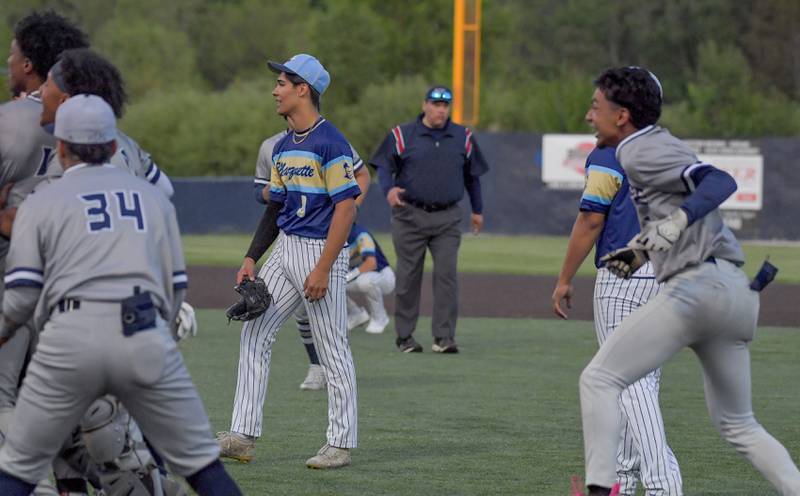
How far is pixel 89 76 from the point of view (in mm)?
5523

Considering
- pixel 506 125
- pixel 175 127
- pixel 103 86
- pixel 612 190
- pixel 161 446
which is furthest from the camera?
pixel 175 127

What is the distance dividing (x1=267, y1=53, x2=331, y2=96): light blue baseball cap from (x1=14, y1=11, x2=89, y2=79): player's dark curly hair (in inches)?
65.0

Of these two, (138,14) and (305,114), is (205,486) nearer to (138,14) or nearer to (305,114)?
(305,114)

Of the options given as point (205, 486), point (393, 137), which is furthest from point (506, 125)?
point (205, 486)

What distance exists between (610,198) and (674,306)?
1098mm

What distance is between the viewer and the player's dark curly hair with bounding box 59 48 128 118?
18.1ft

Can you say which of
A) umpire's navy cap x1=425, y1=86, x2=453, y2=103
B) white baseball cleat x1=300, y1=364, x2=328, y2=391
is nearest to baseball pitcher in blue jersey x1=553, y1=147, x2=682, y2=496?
white baseball cleat x1=300, y1=364, x2=328, y2=391

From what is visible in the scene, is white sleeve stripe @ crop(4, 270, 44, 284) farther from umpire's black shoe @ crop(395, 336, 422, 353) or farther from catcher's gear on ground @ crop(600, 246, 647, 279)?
umpire's black shoe @ crop(395, 336, 422, 353)

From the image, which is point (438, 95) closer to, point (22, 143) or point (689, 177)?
point (689, 177)

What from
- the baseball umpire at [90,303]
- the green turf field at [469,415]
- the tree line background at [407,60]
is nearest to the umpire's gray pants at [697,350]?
the green turf field at [469,415]

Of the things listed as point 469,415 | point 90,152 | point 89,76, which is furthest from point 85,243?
point 469,415

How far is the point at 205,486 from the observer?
206 inches

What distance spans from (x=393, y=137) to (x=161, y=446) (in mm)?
8143

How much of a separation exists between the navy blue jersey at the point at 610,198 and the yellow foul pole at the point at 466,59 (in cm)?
2111
